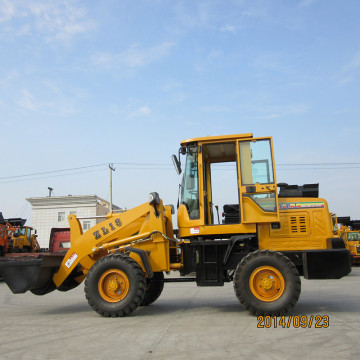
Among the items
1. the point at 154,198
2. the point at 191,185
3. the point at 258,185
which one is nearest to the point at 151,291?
the point at 154,198

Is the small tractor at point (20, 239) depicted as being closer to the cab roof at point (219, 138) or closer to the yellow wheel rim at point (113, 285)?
the yellow wheel rim at point (113, 285)

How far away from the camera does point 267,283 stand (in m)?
6.48

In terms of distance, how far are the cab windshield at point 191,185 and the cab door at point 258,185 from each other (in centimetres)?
88

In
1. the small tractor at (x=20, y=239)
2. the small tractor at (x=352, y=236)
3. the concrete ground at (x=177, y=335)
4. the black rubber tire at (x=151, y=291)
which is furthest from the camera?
the small tractor at (x=352, y=236)

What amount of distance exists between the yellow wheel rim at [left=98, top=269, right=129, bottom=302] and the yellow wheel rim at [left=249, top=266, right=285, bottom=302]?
7.37 feet

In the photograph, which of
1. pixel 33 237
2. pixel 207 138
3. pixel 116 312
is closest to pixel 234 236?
pixel 207 138

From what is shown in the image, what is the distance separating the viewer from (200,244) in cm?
720

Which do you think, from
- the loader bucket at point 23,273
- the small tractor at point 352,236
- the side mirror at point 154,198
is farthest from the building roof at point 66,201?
the side mirror at point 154,198

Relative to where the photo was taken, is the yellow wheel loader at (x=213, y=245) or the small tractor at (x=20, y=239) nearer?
the yellow wheel loader at (x=213, y=245)

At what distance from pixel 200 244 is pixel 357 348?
128 inches

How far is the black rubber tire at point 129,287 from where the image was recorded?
6824 mm

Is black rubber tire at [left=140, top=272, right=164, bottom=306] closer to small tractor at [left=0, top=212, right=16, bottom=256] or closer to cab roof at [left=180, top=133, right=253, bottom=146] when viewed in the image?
cab roof at [left=180, top=133, right=253, bottom=146]

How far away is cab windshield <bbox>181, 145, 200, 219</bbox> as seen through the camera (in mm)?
7441

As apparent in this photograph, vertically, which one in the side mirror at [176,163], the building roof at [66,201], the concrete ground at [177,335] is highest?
the building roof at [66,201]
